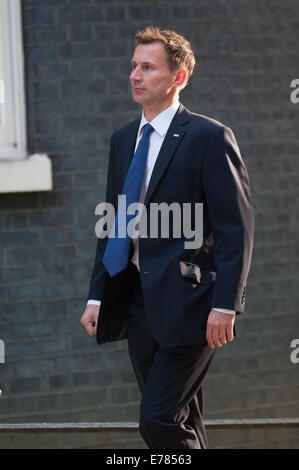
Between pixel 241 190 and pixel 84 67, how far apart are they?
8.16 ft

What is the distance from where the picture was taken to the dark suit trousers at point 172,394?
290 cm

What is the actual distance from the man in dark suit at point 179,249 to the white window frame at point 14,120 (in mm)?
1976

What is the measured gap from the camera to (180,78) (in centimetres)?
304

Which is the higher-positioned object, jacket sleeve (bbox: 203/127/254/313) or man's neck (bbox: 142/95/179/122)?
man's neck (bbox: 142/95/179/122)

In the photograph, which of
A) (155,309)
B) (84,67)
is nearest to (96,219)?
(84,67)

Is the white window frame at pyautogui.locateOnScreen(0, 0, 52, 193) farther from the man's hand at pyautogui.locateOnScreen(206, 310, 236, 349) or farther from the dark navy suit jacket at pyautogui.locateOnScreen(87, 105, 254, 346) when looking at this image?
the man's hand at pyautogui.locateOnScreen(206, 310, 236, 349)

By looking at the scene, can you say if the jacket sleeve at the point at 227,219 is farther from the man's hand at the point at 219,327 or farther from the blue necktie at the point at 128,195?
the blue necktie at the point at 128,195

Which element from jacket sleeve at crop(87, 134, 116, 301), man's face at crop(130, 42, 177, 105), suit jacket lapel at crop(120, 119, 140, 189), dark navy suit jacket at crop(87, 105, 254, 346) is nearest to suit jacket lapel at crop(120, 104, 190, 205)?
dark navy suit jacket at crop(87, 105, 254, 346)

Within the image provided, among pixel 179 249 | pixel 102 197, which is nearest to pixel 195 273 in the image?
pixel 179 249

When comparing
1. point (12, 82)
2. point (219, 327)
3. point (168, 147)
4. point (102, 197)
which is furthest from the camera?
point (102, 197)

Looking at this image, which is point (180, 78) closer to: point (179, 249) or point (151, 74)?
point (151, 74)

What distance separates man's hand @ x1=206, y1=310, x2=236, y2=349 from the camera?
9.34ft

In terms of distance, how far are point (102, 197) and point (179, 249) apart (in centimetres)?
234

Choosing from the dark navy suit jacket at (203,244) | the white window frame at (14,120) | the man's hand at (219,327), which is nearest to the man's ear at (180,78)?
the dark navy suit jacket at (203,244)
